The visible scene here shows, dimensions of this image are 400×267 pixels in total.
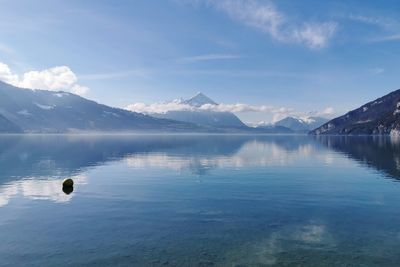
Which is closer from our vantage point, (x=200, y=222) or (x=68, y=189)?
(x=200, y=222)

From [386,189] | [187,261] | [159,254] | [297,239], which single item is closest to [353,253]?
[297,239]

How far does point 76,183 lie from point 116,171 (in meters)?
19.9

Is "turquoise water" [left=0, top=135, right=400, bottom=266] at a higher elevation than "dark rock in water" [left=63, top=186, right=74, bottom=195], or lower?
lower

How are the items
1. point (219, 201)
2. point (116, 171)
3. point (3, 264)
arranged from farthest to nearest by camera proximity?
point (116, 171)
point (219, 201)
point (3, 264)

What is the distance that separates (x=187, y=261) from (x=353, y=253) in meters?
14.5

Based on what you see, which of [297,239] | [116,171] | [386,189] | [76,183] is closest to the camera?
[297,239]

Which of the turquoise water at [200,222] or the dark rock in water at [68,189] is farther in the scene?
the dark rock in water at [68,189]

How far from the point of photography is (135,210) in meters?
46.5

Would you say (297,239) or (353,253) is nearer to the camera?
(353,253)

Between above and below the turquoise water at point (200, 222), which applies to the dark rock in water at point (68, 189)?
above

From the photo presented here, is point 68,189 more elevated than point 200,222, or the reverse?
point 68,189

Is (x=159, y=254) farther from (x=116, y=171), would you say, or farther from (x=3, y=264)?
(x=116, y=171)

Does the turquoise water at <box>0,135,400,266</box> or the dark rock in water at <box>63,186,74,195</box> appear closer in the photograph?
the turquoise water at <box>0,135,400,266</box>

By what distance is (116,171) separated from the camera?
3494 inches
